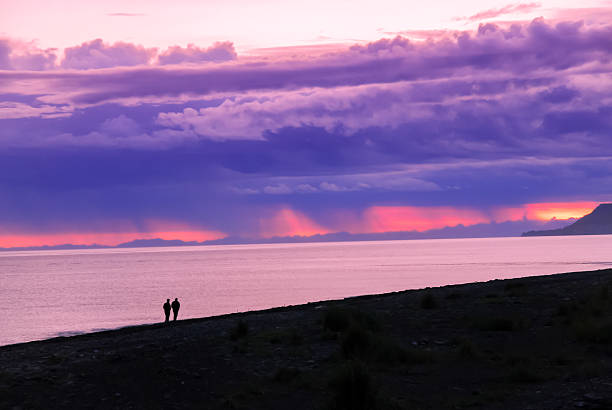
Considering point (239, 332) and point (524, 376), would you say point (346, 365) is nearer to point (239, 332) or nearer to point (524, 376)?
point (524, 376)

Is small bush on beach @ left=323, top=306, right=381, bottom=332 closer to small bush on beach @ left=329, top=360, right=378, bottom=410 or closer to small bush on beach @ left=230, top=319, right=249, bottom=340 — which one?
small bush on beach @ left=230, top=319, right=249, bottom=340

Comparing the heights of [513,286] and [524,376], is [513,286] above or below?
above

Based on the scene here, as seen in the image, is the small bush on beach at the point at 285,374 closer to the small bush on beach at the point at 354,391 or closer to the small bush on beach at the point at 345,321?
the small bush on beach at the point at 354,391

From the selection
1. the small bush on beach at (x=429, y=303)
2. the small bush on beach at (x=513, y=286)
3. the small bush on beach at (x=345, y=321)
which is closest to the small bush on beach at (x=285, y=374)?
the small bush on beach at (x=345, y=321)

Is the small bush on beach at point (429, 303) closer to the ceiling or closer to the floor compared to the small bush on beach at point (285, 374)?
closer to the ceiling

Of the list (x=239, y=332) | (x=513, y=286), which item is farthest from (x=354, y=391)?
(x=513, y=286)

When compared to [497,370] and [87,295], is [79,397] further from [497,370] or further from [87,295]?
[87,295]

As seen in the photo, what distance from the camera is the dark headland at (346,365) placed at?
1817 cm

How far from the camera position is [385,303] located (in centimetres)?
3584

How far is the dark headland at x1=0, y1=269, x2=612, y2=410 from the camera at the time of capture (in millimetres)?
18172

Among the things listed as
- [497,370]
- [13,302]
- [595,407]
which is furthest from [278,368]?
[13,302]

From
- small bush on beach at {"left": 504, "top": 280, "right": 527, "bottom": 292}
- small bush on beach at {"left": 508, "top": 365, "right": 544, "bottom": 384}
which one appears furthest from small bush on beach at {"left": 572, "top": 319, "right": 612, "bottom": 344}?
small bush on beach at {"left": 504, "top": 280, "right": 527, "bottom": 292}

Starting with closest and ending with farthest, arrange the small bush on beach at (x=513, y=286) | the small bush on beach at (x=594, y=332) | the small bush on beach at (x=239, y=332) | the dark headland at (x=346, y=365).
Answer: the dark headland at (x=346, y=365) → the small bush on beach at (x=594, y=332) → the small bush on beach at (x=239, y=332) → the small bush on beach at (x=513, y=286)

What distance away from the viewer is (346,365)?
18.0 meters
